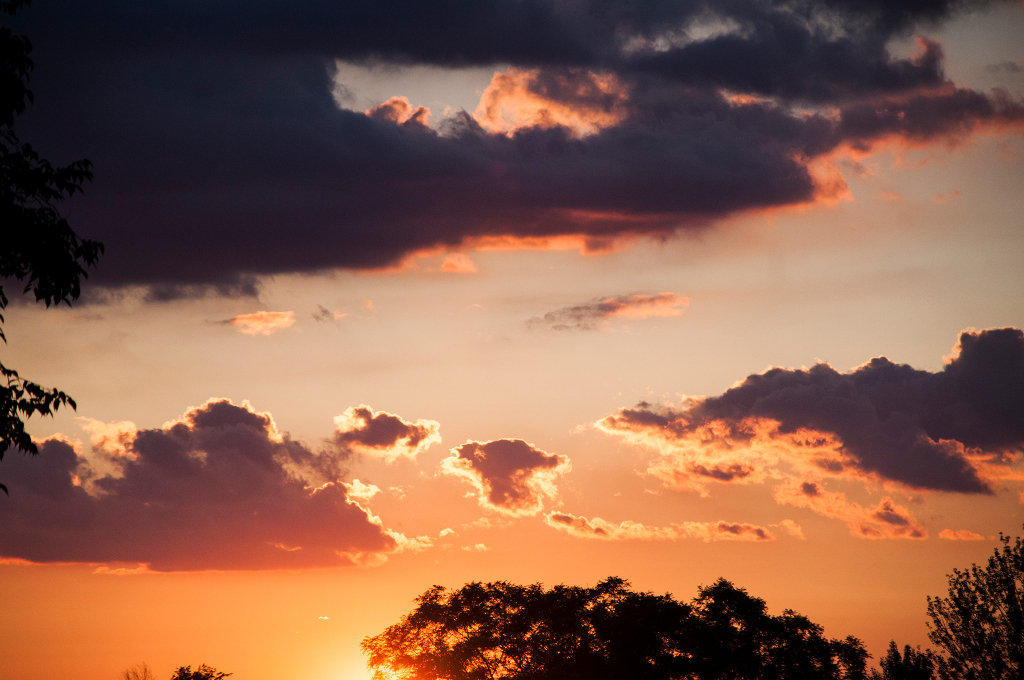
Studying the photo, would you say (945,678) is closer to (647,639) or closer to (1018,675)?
(1018,675)

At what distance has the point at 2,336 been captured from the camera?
21984mm

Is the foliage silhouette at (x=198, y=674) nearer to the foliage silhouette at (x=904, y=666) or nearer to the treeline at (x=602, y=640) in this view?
the treeline at (x=602, y=640)

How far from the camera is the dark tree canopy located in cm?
8362

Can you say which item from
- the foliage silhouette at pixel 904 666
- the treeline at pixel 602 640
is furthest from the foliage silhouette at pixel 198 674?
the foliage silhouette at pixel 904 666

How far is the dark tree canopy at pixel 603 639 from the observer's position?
8362 cm

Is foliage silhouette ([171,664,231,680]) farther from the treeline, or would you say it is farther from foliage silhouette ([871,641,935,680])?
foliage silhouette ([871,641,935,680])

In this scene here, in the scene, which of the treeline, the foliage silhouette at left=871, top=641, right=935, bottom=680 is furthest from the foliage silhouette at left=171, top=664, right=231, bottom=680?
the foliage silhouette at left=871, top=641, right=935, bottom=680

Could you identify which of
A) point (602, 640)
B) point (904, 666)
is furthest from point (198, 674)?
point (904, 666)

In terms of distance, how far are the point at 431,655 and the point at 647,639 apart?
19.8 meters

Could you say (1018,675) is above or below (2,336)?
below

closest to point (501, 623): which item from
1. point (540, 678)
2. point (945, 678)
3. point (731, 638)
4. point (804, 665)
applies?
point (540, 678)

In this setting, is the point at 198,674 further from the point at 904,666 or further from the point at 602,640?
the point at 904,666

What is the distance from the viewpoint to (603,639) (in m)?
85.9

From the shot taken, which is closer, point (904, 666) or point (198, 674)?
point (198, 674)
